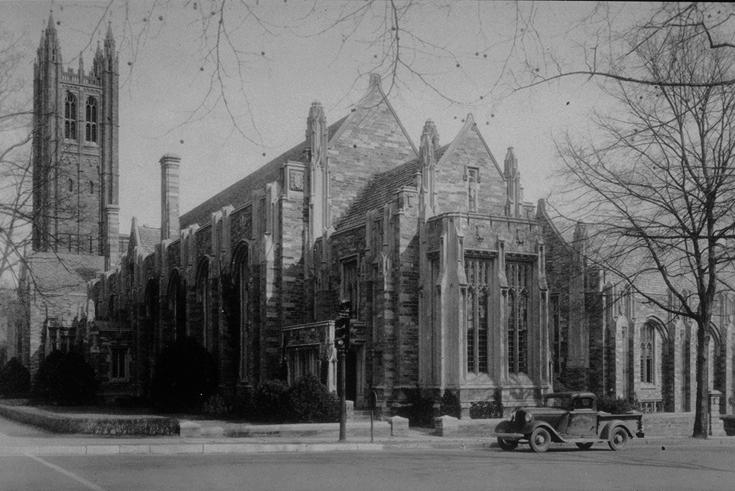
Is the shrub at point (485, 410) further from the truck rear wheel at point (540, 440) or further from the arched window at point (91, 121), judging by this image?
the arched window at point (91, 121)

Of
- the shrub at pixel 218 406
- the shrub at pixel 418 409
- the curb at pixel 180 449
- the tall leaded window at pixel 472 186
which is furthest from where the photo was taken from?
the tall leaded window at pixel 472 186

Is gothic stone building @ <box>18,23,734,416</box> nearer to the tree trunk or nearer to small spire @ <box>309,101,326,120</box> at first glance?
small spire @ <box>309,101,326,120</box>

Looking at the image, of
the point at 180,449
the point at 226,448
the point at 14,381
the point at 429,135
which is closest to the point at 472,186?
the point at 429,135

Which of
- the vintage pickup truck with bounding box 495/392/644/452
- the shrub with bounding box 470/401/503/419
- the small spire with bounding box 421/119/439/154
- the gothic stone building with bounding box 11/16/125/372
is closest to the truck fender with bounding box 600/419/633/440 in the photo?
the vintage pickup truck with bounding box 495/392/644/452

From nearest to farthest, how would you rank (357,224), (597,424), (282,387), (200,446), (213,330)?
(200,446), (597,424), (282,387), (357,224), (213,330)

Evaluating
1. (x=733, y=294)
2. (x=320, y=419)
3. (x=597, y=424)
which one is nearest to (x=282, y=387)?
(x=320, y=419)

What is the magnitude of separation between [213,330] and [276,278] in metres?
6.10

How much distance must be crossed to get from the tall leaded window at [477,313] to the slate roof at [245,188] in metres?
10.2

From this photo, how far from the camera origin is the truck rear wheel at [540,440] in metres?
20.0

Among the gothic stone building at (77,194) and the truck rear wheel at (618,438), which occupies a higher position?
the gothic stone building at (77,194)

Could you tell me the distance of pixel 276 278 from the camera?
1312 inches

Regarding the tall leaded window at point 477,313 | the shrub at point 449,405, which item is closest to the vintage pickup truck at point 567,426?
the shrub at point 449,405

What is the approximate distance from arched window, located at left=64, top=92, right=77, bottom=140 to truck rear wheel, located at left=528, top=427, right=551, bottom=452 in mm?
68935

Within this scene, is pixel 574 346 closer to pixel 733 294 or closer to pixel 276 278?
A: pixel 733 294
